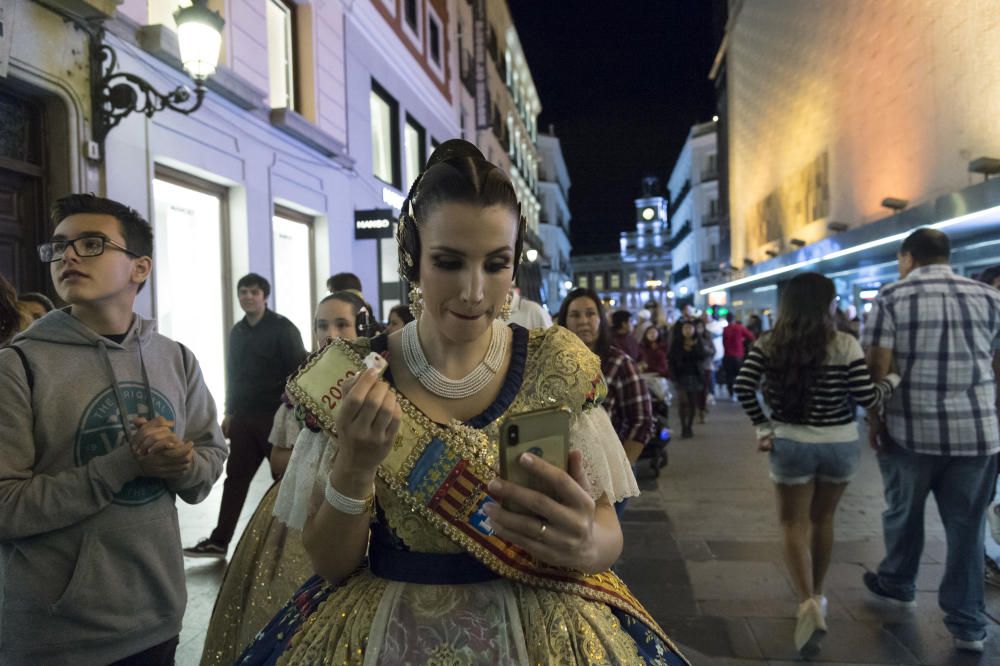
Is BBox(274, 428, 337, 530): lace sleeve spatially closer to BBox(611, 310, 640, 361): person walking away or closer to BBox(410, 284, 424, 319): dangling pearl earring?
BBox(410, 284, 424, 319): dangling pearl earring

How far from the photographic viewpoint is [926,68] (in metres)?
10.8

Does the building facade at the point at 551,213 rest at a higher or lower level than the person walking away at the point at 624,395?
higher

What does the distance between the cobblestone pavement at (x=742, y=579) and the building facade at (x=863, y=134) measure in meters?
4.67

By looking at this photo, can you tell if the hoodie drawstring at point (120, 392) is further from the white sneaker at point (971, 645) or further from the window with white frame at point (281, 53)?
the window with white frame at point (281, 53)

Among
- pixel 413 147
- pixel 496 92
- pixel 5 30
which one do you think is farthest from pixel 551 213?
pixel 5 30

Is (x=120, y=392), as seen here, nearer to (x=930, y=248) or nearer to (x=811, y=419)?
(x=811, y=419)

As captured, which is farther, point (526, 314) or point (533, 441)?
point (526, 314)

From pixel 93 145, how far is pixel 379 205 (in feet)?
21.6

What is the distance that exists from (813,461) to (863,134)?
12.8 m

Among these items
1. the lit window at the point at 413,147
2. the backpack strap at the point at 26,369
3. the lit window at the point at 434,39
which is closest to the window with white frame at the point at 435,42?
the lit window at the point at 434,39

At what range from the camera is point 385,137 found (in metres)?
12.7

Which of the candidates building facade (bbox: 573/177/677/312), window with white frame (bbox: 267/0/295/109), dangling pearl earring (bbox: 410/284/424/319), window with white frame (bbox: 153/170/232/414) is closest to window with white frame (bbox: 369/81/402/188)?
window with white frame (bbox: 267/0/295/109)

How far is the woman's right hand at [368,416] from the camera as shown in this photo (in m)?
1.14

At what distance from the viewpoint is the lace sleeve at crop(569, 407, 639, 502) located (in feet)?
4.73
